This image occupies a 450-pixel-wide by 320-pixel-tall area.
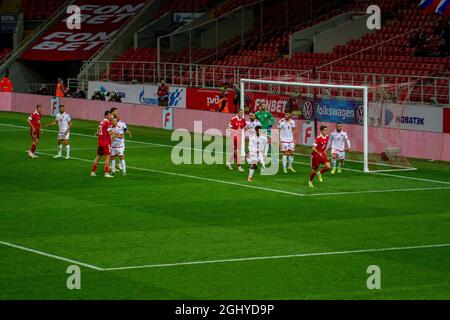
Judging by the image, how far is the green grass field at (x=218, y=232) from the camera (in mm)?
19147

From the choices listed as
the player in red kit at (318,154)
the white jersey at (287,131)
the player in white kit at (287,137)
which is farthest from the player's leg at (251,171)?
the white jersey at (287,131)

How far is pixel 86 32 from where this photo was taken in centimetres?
6625

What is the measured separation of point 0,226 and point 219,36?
35919 mm

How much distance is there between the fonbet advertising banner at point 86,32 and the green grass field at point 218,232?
1084 inches

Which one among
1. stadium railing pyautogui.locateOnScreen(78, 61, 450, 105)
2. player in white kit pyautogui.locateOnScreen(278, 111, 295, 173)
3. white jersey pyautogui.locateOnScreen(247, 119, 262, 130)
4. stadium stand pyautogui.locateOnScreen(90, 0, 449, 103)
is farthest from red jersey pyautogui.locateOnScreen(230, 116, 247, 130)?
stadium stand pyautogui.locateOnScreen(90, 0, 449, 103)

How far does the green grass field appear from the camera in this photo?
754 inches

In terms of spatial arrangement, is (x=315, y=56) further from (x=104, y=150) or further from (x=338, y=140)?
(x=104, y=150)

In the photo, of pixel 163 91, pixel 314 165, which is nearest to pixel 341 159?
pixel 314 165

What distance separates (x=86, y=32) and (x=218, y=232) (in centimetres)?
4362

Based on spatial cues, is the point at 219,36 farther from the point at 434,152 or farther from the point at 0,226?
the point at 0,226

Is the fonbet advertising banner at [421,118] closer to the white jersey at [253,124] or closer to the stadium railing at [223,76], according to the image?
the stadium railing at [223,76]

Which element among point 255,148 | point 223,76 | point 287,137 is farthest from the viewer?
point 223,76

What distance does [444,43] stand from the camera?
46.2 m

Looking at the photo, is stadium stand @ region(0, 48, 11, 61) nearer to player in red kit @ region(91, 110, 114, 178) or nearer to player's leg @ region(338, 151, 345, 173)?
player in red kit @ region(91, 110, 114, 178)
